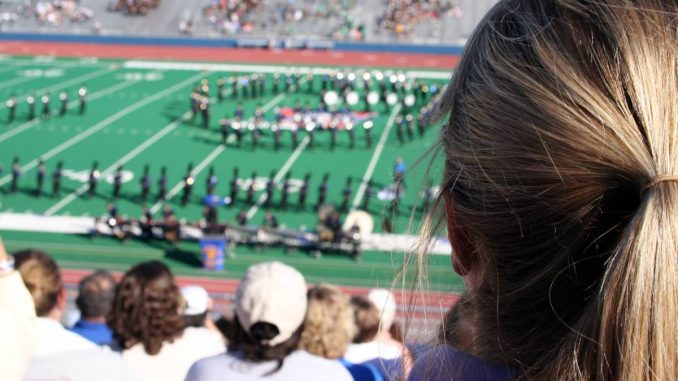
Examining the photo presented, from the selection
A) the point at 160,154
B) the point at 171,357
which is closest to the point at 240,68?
the point at 160,154

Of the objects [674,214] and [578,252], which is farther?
[578,252]

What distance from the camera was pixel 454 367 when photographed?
1.09m

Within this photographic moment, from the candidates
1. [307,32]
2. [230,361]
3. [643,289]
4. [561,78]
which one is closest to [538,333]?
[643,289]

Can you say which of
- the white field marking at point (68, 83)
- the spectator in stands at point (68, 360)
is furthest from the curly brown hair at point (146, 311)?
the white field marking at point (68, 83)

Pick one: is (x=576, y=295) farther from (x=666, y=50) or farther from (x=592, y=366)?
(x=666, y=50)

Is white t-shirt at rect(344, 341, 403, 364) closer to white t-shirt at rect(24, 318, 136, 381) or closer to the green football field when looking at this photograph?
white t-shirt at rect(24, 318, 136, 381)

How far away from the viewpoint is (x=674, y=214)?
0.84m

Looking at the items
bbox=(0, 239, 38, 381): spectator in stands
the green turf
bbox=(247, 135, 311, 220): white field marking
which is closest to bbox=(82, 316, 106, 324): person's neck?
bbox=(0, 239, 38, 381): spectator in stands

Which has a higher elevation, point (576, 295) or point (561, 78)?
point (561, 78)

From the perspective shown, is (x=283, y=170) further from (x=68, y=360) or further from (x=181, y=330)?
(x=68, y=360)

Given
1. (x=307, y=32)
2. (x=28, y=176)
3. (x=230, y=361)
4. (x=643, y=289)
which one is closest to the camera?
(x=643, y=289)

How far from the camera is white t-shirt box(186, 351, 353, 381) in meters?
2.43

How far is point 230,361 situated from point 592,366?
1.73 meters

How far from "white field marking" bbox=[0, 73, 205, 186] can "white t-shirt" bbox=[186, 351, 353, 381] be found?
1502 centimetres
